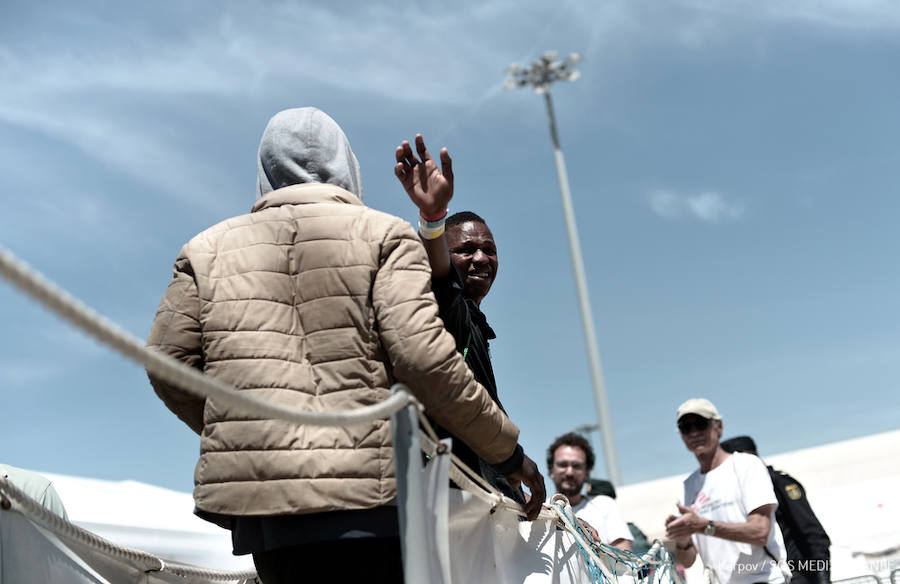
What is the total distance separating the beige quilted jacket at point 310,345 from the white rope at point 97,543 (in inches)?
15.6

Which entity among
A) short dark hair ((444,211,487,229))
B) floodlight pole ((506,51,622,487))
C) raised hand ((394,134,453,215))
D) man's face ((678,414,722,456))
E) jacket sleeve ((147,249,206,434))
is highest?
floodlight pole ((506,51,622,487))

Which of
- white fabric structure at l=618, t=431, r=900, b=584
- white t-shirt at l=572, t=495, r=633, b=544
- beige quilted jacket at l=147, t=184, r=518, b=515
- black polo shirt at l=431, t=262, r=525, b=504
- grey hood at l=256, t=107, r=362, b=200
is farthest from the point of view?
white fabric structure at l=618, t=431, r=900, b=584

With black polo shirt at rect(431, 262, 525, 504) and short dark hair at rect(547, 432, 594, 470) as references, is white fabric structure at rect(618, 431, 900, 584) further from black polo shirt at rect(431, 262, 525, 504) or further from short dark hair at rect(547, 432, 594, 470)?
black polo shirt at rect(431, 262, 525, 504)

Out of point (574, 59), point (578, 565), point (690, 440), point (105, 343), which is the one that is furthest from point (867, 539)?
point (574, 59)

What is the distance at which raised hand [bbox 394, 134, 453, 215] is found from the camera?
97.1 inches

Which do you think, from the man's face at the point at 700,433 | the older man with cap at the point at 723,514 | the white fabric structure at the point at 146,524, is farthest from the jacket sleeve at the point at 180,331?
the man's face at the point at 700,433

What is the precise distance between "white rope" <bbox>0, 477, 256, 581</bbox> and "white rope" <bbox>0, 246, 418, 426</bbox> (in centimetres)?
95

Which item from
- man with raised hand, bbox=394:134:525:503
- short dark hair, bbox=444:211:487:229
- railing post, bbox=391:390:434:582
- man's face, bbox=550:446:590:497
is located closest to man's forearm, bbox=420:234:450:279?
man with raised hand, bbox=394:134:525:503

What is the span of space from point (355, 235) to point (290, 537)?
689 mm

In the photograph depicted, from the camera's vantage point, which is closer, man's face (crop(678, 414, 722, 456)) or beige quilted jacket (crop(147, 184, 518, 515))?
beige quilted jacket (crop(147, 184, 518, 515))

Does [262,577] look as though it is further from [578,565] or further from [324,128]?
[578,565]

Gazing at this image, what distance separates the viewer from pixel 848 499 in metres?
9.08

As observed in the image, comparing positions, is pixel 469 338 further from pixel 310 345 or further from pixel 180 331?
pixel 180 331

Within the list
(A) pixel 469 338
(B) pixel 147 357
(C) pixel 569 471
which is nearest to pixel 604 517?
(C) pixel 569 471
